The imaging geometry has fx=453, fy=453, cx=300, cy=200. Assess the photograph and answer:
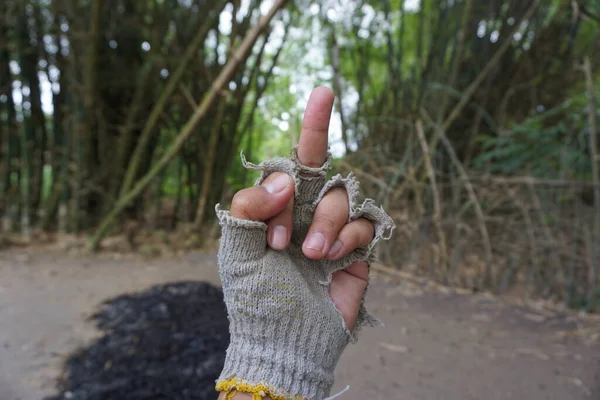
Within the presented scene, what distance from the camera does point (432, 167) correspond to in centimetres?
309

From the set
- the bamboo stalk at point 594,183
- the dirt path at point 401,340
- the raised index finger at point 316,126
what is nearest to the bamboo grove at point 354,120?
the bamboo stalk at point 594,183

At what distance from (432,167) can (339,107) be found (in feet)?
3.39

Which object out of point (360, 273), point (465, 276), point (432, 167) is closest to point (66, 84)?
point (432, 167)

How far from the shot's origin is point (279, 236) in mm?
666

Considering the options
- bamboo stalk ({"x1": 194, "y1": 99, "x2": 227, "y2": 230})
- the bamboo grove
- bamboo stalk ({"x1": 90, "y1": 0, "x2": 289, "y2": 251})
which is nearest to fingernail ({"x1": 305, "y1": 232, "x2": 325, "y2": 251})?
Result: bamboo stalk ({"x1": 90, "y1": 0, "x2": 289, "y2": 251})

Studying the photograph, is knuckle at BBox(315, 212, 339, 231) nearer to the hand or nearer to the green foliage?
the hand

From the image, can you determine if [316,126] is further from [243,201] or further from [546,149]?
[546,149]

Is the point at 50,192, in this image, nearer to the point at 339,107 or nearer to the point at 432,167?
the point at 339,107

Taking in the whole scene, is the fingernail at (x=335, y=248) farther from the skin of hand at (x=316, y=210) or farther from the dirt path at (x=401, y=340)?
the dirt path at (x=401, y=340)

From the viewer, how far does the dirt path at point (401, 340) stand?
1844mm

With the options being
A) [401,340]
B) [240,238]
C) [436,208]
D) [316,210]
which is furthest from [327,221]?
[436,208]

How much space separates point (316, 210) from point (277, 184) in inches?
3.6

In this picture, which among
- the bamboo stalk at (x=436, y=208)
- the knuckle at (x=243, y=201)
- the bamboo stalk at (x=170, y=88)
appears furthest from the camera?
the bamboo stalk at (x=170, y=88)

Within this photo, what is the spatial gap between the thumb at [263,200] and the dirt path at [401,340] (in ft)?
4.51
